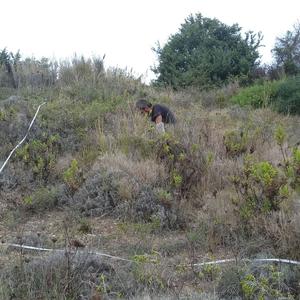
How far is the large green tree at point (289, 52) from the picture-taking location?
781 inches

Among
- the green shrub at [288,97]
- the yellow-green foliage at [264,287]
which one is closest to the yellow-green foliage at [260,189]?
the yellow-green foliage at [264,287]

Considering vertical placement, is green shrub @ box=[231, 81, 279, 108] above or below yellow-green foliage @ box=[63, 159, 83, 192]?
above

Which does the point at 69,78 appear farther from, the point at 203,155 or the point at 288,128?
the point at 203,155

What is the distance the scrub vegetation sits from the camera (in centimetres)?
410

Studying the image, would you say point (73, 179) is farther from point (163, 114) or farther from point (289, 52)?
point (289, 52)

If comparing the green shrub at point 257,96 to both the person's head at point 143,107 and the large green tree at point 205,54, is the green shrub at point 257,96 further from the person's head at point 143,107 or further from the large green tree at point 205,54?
the person's head at point 143,107

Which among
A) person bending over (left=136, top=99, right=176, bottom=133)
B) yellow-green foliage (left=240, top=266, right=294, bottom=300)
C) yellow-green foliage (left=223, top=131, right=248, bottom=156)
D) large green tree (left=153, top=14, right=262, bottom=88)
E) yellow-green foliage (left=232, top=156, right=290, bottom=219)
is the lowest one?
yellow-green foliage (left=240, top=266, right=294, bottom=300)

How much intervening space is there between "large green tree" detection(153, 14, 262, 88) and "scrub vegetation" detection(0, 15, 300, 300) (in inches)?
274

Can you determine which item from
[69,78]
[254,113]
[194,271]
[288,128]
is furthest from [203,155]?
[69,78]

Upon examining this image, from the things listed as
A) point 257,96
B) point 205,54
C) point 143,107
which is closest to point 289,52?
point 205,54

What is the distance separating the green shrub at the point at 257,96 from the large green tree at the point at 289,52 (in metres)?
4.03

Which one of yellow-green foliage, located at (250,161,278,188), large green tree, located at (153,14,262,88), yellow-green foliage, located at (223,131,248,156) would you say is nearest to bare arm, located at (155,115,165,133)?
yellow-green foliage, located at (223,131,248,156)

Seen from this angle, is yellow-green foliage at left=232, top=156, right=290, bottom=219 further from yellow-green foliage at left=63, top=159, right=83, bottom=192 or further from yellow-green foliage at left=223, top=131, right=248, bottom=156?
yellow-green foliage at left=63, top=159, right=83, bottom=192

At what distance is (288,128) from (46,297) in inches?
345
